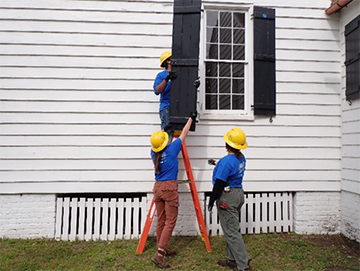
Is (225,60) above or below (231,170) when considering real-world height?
above

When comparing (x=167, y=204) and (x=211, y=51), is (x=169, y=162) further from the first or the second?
(x=211, y=51)

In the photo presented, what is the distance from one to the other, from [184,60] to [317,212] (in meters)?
3.51

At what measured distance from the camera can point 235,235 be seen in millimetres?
3340

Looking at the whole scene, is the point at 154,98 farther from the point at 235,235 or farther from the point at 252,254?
the point at 252,254

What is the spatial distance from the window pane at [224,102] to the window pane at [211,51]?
2.42ft


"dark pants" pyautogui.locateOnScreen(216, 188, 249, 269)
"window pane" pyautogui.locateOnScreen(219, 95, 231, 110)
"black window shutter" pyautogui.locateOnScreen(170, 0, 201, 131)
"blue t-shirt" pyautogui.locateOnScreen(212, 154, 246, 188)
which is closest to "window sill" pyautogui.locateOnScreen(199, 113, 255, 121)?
"window pane" pyautogui.locateOnScreen(219, 95, 231, 110)

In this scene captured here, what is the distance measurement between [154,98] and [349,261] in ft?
12.5

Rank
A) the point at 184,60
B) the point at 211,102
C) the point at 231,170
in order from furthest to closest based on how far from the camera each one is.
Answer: the point at 211,102 → the point at 184,60 → the point at 231,170

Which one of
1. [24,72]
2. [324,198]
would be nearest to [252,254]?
[324,198]

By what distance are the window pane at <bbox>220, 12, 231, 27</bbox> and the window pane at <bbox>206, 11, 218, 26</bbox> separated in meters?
0.09

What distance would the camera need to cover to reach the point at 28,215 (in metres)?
4.40

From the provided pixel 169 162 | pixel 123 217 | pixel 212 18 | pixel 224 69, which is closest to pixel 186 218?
pixel 123 217

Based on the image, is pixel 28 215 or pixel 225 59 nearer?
pixel 28 215

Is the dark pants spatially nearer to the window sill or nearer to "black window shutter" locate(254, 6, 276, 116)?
the window sill
